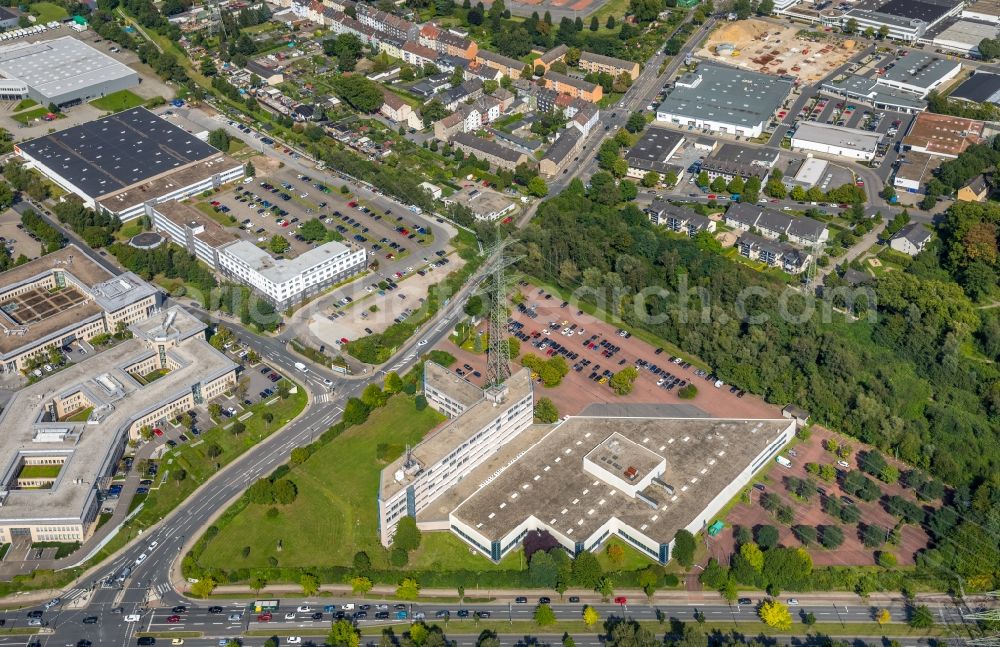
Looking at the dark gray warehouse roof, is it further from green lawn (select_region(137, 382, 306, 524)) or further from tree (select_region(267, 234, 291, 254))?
green lawn (select_region(137, 382, 306, 524))

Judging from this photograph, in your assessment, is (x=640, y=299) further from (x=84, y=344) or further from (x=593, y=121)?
(x=84, y=344)

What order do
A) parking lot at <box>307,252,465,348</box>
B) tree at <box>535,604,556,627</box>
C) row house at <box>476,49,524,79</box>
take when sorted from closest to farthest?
tree at <box>535,604,556,627</box> → parking lot at <box>307,252,465,348</box> → row house at <box>476,49,524,79</box>

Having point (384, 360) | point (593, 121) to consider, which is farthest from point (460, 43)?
point (384, 360)

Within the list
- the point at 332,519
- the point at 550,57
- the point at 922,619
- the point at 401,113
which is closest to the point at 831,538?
the point at 922,619

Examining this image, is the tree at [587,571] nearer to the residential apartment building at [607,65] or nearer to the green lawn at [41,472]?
the green lawn at [41,472]

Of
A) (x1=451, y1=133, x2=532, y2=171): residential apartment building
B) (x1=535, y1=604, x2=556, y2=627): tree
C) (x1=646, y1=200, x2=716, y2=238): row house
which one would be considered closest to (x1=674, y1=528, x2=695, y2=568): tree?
(x1=535, y1=604, x2=556, y2=627): tree

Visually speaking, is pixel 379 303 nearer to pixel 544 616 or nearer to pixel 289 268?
pixel 289 268
